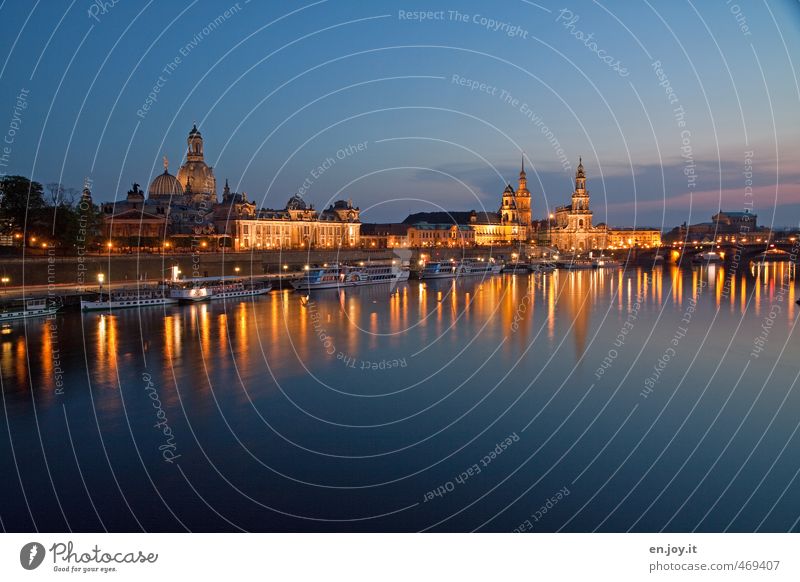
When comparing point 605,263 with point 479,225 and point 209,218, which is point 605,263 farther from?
point 209,218

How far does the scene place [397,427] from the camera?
11070mm

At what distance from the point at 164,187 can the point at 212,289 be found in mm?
26998

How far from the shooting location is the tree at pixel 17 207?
28.8 metres

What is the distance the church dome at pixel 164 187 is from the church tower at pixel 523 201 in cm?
3934

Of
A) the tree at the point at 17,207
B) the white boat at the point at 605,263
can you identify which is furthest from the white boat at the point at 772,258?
the tree at the point at 17,207

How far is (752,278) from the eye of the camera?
4225 cm

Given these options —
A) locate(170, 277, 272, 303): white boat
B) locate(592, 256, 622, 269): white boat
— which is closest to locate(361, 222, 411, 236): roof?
locate(592, 256, 622, 269): white boat

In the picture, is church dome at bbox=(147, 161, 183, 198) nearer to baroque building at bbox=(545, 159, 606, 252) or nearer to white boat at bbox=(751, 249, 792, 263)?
baroque building at bbox=(545, 159, 606, 252)

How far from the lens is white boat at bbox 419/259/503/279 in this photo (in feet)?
150

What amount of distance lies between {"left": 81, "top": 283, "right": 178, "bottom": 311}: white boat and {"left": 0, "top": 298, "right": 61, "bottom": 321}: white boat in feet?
4.19

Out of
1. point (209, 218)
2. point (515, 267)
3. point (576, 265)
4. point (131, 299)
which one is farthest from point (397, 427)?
point (576, 265)

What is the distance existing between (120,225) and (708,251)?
52740mm

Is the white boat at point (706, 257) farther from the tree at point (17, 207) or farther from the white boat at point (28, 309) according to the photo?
the white boat at point (28, 309)

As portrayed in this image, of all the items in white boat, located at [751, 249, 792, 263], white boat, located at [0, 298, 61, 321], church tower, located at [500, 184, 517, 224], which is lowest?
white boat, located at [0, 298, 61, 321]
